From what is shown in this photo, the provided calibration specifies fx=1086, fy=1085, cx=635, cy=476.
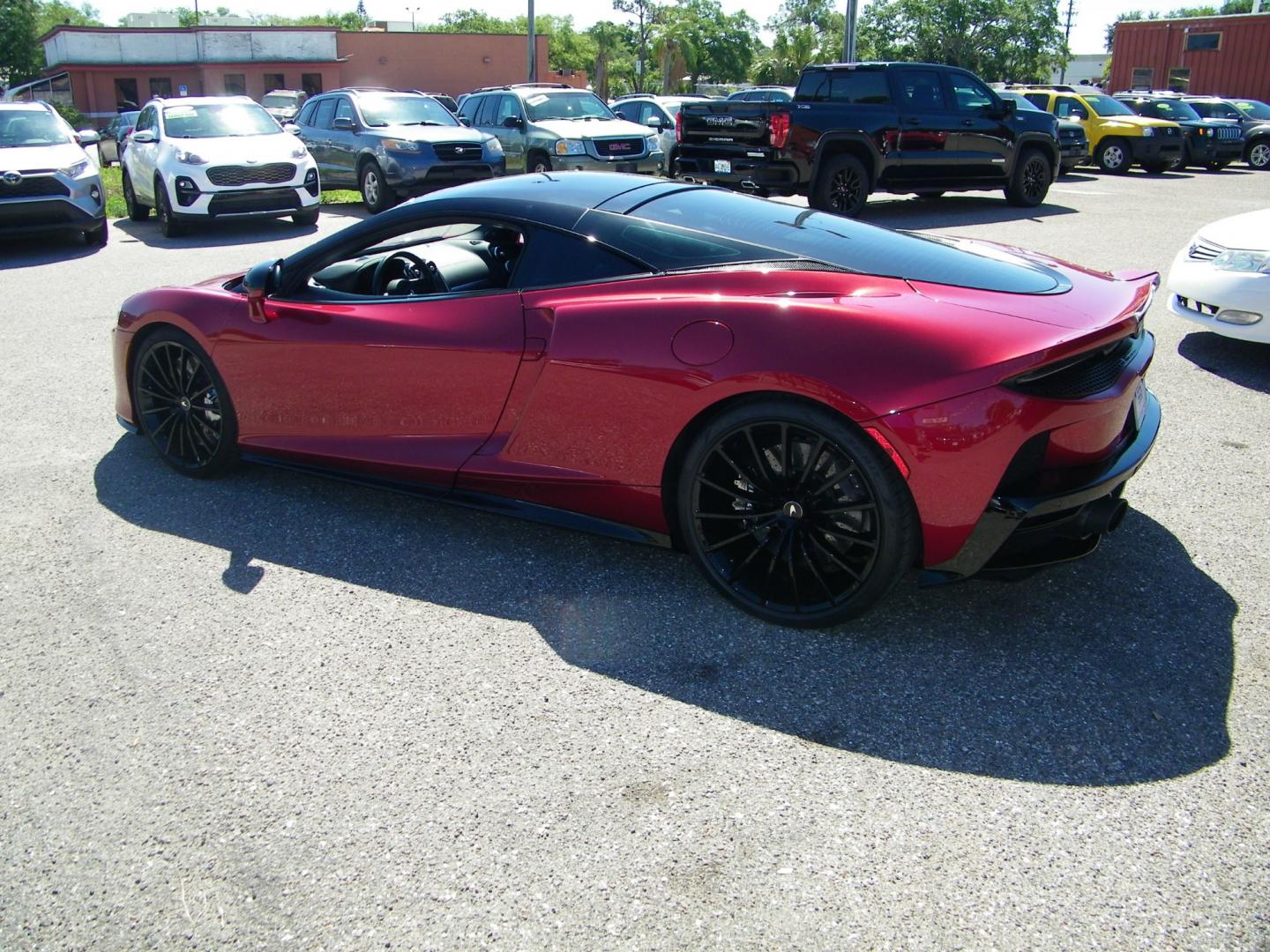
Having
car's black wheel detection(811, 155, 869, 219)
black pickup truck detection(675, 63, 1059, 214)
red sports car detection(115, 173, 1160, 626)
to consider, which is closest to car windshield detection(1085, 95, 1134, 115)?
black pickup truck detection(675, 63, 1059, 214)

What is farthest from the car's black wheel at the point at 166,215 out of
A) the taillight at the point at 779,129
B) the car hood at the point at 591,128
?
the taillight at the point at 779,129

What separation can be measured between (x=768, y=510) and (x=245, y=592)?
6.26ft

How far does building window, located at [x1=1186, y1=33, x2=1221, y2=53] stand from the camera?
41.9 meters

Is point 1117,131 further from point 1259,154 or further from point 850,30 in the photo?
point 850,30

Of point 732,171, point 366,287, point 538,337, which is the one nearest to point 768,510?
point 538,337

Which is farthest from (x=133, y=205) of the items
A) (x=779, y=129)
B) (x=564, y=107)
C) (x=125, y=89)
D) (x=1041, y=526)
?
(x=125, y=89)

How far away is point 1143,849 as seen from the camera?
99.3 inches

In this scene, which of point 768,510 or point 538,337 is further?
point 538,337

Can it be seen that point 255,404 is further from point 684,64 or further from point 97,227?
point 684,64

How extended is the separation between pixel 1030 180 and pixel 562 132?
6.72 meters

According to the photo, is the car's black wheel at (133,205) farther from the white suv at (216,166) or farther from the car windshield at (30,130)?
the car windshield at (30,130)

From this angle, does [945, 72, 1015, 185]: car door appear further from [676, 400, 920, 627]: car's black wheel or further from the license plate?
[676, 400, 920, 627]: car's black wheel

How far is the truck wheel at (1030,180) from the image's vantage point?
14555 millimetres

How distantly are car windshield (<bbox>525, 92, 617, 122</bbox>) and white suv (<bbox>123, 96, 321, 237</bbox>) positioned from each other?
418 centimetres
